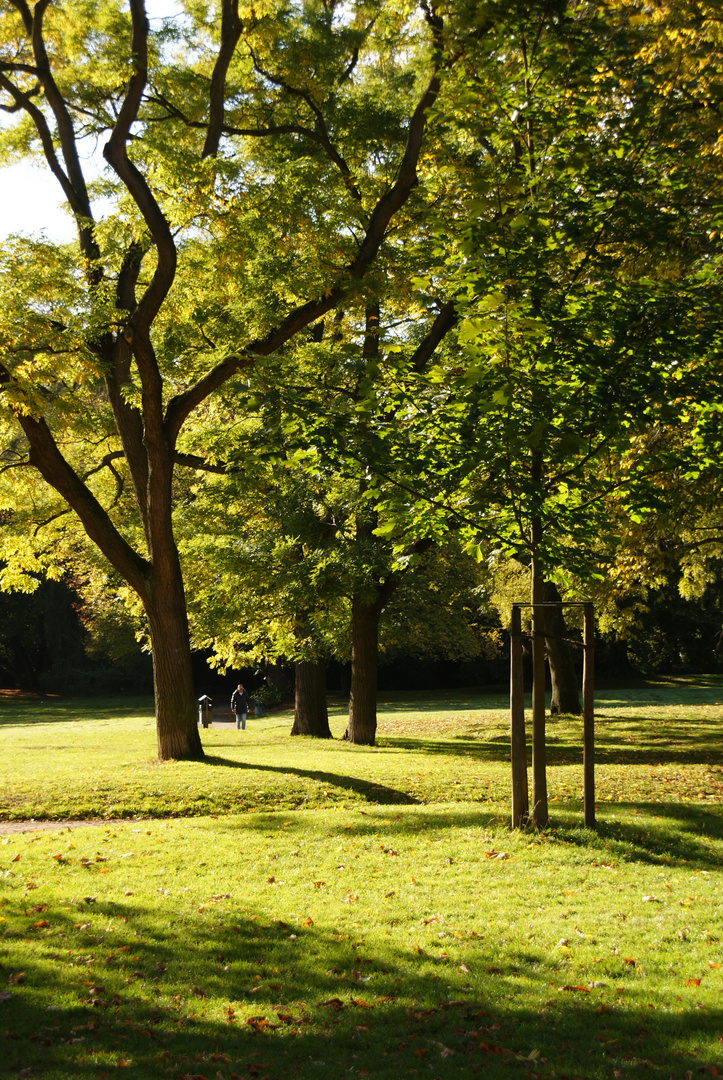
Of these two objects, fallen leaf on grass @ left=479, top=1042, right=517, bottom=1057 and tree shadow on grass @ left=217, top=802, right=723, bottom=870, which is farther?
tree shadow on grass @ left=217, top=802, right=723, bottom=870

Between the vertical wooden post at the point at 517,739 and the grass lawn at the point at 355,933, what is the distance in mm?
271

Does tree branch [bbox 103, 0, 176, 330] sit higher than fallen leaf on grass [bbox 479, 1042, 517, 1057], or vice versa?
tree branch [bbox 103, 0, 176, 330]

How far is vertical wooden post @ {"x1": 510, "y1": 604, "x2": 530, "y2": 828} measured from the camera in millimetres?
8586

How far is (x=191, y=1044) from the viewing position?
4.25 meters

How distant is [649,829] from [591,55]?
755cm

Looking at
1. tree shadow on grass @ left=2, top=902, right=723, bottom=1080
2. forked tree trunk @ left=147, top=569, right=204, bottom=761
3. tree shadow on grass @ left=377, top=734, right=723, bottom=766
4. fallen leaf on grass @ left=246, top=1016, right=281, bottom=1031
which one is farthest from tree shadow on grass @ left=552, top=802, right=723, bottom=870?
forked tree trunk @ left=147, top=569, right=204, bottom=761

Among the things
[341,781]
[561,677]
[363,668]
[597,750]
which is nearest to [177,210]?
[341,781]

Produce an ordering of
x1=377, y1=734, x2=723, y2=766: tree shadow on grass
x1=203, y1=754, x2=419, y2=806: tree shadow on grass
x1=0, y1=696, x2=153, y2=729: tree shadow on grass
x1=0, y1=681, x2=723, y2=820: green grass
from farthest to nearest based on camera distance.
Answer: x1=0, y1=696, x2=153, y2=729: tree shadow on grass
x1=377, y1=734, x2=723, y2=766: tree shadow on grass
x1=203, y1=754, x2=419, y2=806: tree shadow on grass
x1=0, y1=681, x2=723, y2=820: green grass

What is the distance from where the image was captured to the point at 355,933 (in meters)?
5.88

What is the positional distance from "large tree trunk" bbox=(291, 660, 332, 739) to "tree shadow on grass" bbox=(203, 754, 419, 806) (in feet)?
24.4

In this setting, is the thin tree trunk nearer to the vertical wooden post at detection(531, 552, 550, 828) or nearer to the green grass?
the vertical wooden post at detection(531, 552, 550, 828)

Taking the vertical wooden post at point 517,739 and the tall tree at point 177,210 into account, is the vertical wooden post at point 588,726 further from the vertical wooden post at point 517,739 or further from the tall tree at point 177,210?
the tall tree at point 177,210

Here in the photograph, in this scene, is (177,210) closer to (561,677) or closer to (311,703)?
(311,703)

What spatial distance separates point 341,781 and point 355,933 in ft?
22.5
